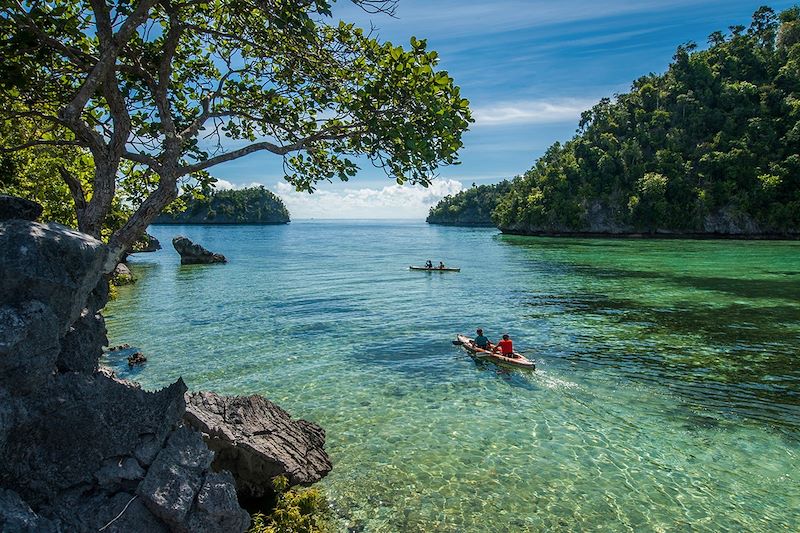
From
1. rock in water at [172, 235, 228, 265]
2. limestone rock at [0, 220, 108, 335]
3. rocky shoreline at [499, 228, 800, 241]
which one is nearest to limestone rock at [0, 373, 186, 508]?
limestone rock at [0, 220, 108, 335]

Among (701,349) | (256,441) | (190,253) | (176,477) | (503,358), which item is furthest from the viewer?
(190,253)

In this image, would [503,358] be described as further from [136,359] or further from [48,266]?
[48,266]

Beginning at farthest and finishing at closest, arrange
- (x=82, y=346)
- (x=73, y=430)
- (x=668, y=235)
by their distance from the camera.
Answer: (x=668, y=235) → (x=82, y=346) → (x=73, y=430)

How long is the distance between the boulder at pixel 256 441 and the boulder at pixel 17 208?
476cm

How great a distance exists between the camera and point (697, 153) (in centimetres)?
10969

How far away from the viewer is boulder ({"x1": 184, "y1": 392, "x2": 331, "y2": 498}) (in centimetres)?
954

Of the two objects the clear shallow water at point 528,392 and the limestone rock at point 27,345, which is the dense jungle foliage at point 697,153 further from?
the limestone rock at point 27,345

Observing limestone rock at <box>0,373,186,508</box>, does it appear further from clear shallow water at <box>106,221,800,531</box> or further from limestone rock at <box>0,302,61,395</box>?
clear shallow water at <box>106,221,800,531</box>

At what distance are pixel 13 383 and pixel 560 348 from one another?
66.6ft

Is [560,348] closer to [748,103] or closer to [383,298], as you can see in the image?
[383,298]

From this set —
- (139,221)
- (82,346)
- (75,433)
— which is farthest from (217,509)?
(139,221)

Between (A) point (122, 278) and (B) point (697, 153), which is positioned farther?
(B) point (697, 153)

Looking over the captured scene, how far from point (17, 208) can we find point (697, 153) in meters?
132

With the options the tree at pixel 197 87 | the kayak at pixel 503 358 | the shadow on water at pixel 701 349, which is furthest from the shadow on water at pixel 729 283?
Answer: the tree at pixel 197 87
